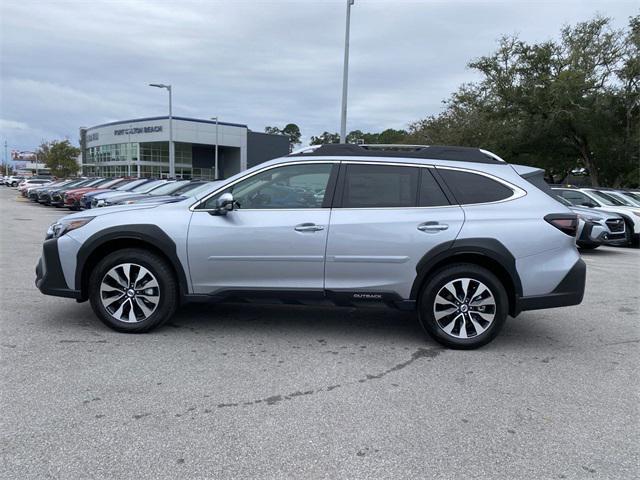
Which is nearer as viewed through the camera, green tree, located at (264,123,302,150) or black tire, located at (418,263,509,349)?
black tire, located at (418,263,509,349)

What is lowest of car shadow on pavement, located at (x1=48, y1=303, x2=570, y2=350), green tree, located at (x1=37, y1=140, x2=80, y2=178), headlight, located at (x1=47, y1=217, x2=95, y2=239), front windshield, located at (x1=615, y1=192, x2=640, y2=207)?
car shadow on pavement, located at (x1=48, y1=303, x2=570, y2=350)

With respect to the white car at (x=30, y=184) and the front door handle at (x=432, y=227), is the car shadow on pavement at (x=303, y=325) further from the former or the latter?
the white car at (x=30, y=184)

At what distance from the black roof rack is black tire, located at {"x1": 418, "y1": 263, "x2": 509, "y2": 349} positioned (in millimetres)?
1082

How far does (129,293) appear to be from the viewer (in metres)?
4.88

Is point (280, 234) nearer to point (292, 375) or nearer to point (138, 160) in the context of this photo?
point (292, 375)

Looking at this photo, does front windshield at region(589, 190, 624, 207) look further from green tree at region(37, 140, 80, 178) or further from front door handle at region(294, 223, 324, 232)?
green tree at region(37, 140, 80, 178)

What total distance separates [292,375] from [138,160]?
231ft

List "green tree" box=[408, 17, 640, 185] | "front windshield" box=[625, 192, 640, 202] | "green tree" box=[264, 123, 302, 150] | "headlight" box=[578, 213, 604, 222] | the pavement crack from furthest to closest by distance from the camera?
"green tree" box=[264, 123, 302, 150] < "green tree" box=[408, 17, 640, 185] < "front windshield" box=[625, 192, 640, 202] < "headlight" box=[578, 213, 604, 222] < the pavement crack

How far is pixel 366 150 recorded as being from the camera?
5.03 m

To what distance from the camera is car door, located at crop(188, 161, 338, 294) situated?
4684 millimetres

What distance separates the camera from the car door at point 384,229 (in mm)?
4617

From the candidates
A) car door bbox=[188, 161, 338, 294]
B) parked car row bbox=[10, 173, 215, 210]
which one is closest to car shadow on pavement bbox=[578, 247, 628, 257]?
parked car row bbox=[10, 173, 215, 210]

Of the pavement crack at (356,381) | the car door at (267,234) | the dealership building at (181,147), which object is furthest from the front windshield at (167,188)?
the dealership building at (181,147)

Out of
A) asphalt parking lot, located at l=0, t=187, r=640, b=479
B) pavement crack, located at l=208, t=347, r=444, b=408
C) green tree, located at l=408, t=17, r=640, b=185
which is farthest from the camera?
green tree, located at l=408, t=17, r=640, b=185
